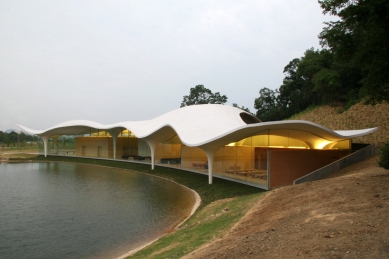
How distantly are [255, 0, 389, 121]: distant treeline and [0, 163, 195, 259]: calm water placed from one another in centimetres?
844

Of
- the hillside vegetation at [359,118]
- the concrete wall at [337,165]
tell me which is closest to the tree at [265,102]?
the hillside vegetation at [359,118]

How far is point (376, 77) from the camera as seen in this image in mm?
9789

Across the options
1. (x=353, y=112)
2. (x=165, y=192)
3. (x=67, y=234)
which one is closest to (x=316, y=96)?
(x=353, y=112)

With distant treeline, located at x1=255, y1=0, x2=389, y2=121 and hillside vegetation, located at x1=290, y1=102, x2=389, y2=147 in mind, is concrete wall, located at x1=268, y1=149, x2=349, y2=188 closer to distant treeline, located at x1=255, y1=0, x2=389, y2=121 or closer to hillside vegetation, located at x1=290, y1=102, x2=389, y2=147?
distant treeline, located at x1=255, y1=0, x2=389, y2=121

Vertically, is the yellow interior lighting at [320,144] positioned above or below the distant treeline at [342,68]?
below

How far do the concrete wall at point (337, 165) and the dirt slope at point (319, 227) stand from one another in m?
4.88

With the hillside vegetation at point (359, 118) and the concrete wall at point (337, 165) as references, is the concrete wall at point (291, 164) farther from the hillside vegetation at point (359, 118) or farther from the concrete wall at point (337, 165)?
the hillside vegetation at point (359, 118)

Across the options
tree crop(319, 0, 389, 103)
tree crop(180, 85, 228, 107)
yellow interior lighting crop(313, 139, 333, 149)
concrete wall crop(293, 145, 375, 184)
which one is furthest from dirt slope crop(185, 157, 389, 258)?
tree crop(180, 85, 228, 107)

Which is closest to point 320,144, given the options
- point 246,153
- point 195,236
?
point 246,153

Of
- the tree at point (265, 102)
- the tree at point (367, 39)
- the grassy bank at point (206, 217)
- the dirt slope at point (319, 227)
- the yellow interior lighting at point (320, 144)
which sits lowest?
the grassy bank at point (206, 217)

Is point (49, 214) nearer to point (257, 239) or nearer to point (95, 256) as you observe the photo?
point (95, 256)

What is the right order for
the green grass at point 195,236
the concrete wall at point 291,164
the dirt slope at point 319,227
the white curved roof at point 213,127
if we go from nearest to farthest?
the dirt slope at point 319,227
the green grass at point 195,236
the concrete wall at point 291,164
the white curved roof at point 213,127

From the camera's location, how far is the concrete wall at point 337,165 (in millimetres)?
13545

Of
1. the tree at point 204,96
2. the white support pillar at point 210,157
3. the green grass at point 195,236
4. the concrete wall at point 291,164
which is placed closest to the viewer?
the green grass at point 195,236
